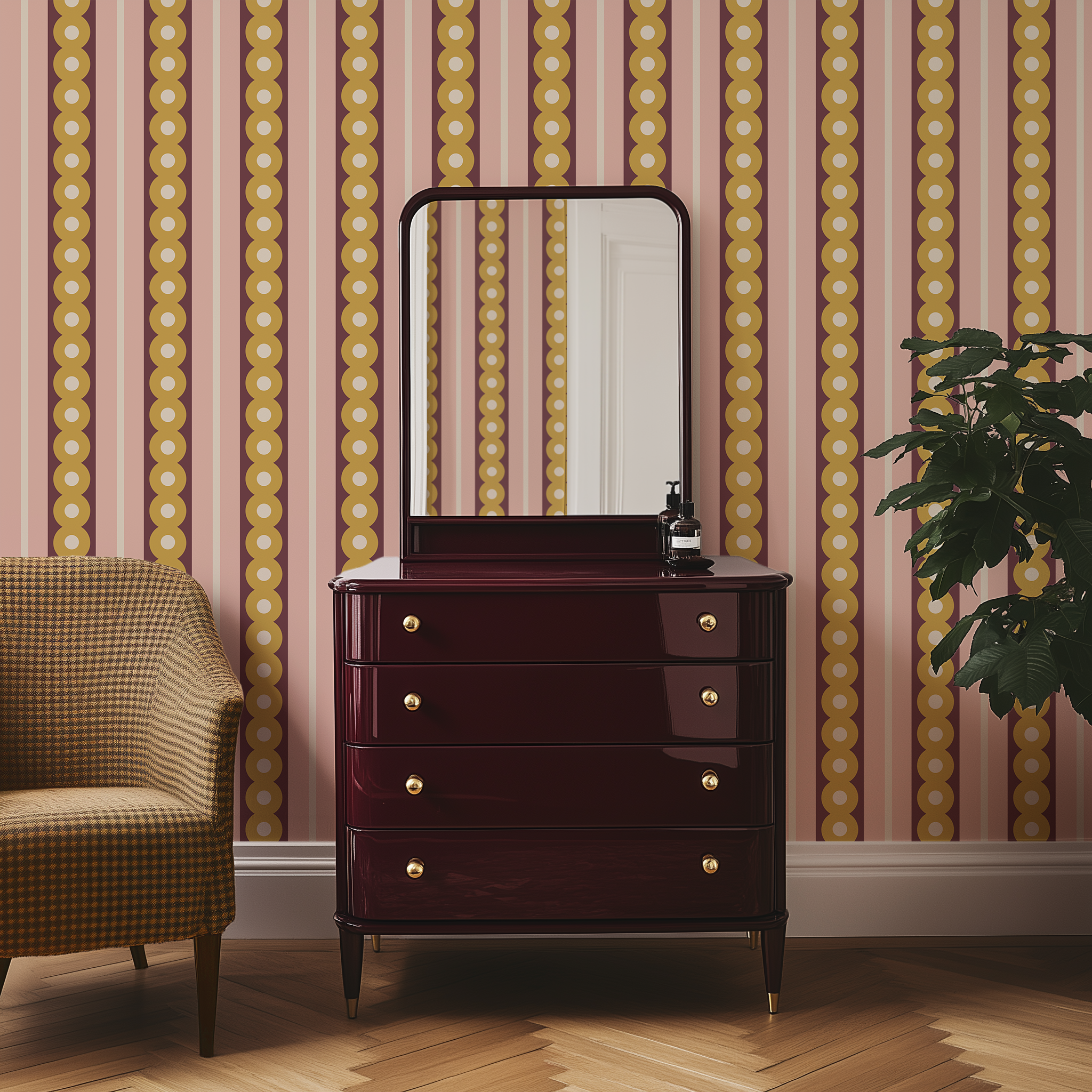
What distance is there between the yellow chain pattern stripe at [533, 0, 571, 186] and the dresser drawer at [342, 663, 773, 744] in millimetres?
1353

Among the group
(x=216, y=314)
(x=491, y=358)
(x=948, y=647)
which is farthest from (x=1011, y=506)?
(x=216, y=314)

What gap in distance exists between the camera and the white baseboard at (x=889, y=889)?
2615 mm

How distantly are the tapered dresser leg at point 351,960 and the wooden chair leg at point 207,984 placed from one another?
0.88ft

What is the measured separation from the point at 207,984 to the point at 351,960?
0.30 meters

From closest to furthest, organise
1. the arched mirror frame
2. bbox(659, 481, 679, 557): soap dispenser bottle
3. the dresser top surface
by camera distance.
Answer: the dresser top surface < bbox(659, 481, 679, 557): soap dispenser bottle < the arched mirror frame

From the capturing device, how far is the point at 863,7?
8.66ft

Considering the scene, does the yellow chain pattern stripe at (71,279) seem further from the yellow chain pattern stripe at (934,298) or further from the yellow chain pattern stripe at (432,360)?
the yellow chain pattern stripe at (934,298)

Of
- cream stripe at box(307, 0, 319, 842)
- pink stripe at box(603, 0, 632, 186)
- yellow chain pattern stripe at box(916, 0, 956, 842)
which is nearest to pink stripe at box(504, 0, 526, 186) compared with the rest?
pink stripe at box(603, 0, 632, 186)

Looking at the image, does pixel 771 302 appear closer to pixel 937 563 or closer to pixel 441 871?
pixel 937 563

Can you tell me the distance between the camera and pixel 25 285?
2631mm

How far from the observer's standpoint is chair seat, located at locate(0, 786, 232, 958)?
187 centimetres

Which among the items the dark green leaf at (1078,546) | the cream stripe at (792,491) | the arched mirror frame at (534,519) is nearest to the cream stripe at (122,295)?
the arched mirror frame at (534,519)

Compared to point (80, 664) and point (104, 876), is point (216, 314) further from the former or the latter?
point (104, 876)

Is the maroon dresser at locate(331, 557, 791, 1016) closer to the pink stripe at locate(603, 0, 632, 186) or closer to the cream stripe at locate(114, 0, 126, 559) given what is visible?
the cream stripe at locate(114, 0, 126, 559)
